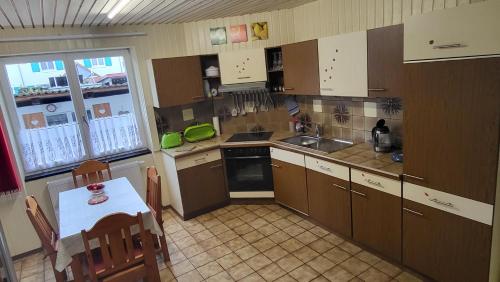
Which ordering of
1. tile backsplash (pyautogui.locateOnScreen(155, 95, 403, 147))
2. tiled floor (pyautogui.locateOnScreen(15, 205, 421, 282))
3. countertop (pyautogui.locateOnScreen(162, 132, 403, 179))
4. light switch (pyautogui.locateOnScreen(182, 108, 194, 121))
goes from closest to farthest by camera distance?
countertop (pyautogui.locateOnScreen(162, 132, 403, 179)), tiled floor (pyautogui.locateOnScreen(15, 205, 421, 282)), tile backsplash (pyautogui.locateOnScreen(155, 95, 403, 147)), light switch (pyautogui.locateOnScreen(182, 108, 194, 121))

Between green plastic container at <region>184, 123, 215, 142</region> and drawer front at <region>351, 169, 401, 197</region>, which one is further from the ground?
green plastic container at <region>184, 123, 215, 142</region>

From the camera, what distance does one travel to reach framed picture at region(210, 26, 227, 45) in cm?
390

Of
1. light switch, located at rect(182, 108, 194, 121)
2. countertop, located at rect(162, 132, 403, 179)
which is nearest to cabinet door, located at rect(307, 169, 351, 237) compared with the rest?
countertop, located at rect(162, 132, 403, 179)

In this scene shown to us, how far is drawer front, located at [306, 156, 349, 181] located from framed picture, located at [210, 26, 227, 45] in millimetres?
1802

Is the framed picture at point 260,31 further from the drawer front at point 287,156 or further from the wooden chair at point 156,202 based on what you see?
the wooden chair at point 156,202

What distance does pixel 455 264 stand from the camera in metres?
2.15

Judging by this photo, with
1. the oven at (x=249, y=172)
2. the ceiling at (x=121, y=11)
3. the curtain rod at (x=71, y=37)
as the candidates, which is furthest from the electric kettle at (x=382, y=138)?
the curtain rod at (x=71, y=37)

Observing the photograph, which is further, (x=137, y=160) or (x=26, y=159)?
(x=137, y=160)

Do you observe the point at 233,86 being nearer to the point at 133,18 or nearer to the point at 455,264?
the point at 133,18

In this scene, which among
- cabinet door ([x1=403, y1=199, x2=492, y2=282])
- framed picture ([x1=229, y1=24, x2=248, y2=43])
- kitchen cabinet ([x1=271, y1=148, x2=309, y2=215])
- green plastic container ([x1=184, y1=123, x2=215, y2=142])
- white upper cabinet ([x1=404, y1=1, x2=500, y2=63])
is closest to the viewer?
white upper cabinet ([x1=404, y1=1, x2=500, y2=63])

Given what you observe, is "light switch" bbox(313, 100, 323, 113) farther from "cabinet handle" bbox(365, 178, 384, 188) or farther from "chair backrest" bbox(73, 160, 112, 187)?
"chair backrest" bbox(73, 160, 112, 187)

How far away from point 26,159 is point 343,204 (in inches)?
130

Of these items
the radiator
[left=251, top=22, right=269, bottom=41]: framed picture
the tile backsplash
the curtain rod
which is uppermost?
the curtain rod

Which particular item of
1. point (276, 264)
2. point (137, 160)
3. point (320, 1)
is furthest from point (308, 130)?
point (137, 160)
